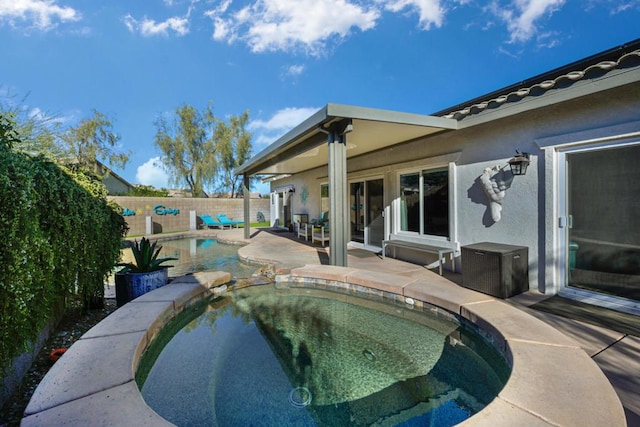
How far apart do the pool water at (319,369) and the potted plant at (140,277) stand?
34.6 inches

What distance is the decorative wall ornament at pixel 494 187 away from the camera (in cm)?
498

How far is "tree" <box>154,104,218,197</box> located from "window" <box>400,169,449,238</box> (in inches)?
807

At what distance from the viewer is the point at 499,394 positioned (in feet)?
6.19

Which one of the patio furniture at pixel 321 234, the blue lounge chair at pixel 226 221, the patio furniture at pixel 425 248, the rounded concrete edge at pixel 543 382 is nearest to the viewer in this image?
the rounded concrete edge at pixel 543 382

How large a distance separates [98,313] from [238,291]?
6.62 feet

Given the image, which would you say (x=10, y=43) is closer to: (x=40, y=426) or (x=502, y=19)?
(x=40, y=426)

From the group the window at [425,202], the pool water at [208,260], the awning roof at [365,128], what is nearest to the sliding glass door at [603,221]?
the awning roof at [365,128]

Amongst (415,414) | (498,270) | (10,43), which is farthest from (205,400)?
(10,43)

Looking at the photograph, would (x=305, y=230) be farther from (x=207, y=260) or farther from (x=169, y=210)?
(x=169, y=210)

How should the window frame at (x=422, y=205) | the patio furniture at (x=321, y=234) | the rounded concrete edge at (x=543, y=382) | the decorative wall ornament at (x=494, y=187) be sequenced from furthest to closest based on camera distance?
the patio furniture at (x=321, y=234) → the window frame at (x=422, y=205) → the decorative wall ornament at (x=494, y=187) → the rounded concrete edge at (x=543, y=382)

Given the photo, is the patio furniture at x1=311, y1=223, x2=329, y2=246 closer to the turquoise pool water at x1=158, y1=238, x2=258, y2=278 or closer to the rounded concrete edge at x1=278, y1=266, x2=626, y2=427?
the turquoise pool water at x1=158, y1=238, x2=258, y2=278

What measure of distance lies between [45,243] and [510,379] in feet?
12.7

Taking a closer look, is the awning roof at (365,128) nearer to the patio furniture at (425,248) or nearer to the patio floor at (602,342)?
the patio furniture at (425,248)

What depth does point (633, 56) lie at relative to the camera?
10.5 ft
